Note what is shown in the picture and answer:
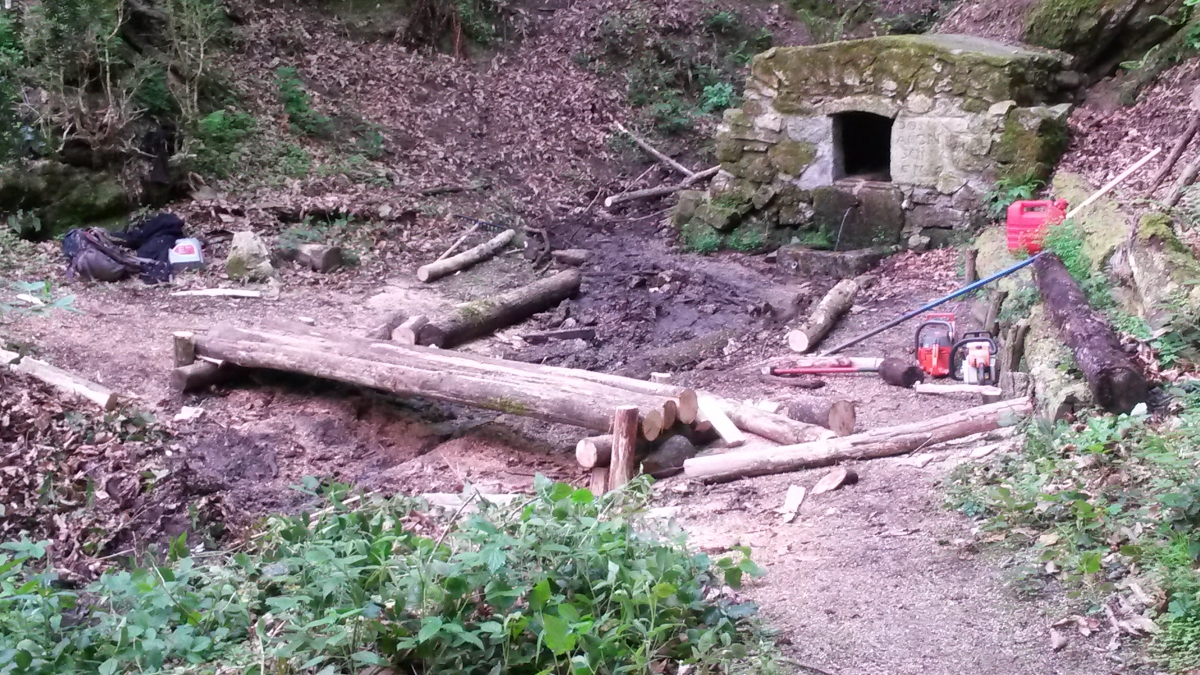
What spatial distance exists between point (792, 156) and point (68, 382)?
7.33m

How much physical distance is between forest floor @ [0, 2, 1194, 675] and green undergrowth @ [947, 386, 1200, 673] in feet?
0.46

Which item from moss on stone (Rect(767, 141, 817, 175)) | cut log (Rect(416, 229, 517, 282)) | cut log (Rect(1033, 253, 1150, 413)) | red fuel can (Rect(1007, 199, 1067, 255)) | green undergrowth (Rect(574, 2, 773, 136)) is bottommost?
cut log (Rect(1033, 253, 1150, 413))

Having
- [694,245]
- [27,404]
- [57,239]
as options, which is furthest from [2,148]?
[694,245]

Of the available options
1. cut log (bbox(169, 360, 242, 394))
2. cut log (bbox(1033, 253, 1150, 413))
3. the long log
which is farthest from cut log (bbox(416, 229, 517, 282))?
cut log (bbox(1033, 253, 1150, 413))

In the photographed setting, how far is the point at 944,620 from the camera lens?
3.23 m

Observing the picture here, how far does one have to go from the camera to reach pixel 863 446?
495 centimetres

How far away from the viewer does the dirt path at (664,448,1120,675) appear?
301cm

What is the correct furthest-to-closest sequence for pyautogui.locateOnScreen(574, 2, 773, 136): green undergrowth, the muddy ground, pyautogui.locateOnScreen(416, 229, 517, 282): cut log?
pyautogui.locateOnScreen(574, 2, 773, 136): green undergrowth, pyautogui.locateOnScreen(416, 229, 517, 282): cut log, the muddy ground

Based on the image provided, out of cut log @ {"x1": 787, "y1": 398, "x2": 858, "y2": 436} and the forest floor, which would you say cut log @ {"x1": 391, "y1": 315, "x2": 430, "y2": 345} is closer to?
the forest floor

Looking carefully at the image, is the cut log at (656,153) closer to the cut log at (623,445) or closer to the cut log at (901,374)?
the cut log at (901,374)

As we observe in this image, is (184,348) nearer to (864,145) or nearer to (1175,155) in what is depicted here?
(1175,155)

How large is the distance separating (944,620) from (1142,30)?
8.72 metres

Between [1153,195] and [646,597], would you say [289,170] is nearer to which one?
[1153,195]

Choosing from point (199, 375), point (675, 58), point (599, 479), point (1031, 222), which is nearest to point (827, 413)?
point (599, 479)
